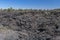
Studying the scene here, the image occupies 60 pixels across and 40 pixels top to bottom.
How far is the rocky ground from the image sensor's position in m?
10.3

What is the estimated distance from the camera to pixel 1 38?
9555mm

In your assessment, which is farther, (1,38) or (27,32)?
(27,32)

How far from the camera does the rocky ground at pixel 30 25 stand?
1026cm

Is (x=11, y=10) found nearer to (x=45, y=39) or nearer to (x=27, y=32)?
(x=27, y=32)

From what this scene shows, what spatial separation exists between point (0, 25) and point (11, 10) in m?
1.84

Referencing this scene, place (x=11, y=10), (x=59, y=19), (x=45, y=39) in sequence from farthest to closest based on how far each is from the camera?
(x=11, y=10)
(x=59, y=19)
(x=45, y=39)

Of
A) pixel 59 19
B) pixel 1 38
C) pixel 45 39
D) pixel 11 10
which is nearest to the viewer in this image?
pixel 1 38

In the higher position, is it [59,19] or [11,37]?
[59,19]

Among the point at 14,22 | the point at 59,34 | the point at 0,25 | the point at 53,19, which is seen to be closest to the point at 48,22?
the point at 53,19

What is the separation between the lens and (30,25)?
11078mm

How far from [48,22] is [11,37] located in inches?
101

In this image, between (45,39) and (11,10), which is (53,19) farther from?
(11,10)

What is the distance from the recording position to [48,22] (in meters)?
11.1

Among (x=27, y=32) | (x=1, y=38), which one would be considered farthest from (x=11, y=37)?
(x=27, y=32)
